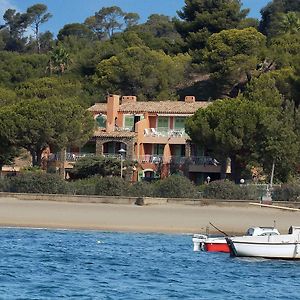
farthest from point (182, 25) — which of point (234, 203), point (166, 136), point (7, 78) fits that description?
point (234, 203)

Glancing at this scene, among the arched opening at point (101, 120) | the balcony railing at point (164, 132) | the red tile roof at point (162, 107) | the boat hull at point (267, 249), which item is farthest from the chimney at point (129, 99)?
the boat hull at point (267, 249)

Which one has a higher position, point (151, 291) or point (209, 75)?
point (209, 75)

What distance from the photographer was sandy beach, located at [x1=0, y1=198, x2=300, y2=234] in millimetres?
45375

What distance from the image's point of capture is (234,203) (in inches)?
1972

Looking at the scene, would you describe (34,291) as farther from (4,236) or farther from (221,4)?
(221,4)

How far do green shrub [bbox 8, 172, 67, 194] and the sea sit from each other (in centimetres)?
1020

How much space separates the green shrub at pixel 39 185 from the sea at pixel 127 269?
10.2 metres

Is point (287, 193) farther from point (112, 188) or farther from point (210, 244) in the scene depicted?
point (210, 244)

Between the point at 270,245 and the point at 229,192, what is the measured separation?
1636 centimetres

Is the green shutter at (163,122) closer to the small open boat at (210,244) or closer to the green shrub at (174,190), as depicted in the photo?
the green shrub at (174,190)

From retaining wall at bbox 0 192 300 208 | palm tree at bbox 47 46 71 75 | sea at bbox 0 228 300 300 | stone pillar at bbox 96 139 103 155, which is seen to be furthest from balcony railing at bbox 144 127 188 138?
palm tree at bbox 47 46 71 75

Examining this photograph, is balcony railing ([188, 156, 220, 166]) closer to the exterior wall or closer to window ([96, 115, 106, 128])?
the exterior wall

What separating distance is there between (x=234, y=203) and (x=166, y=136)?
86.1 feet

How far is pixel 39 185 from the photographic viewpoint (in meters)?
54.9
